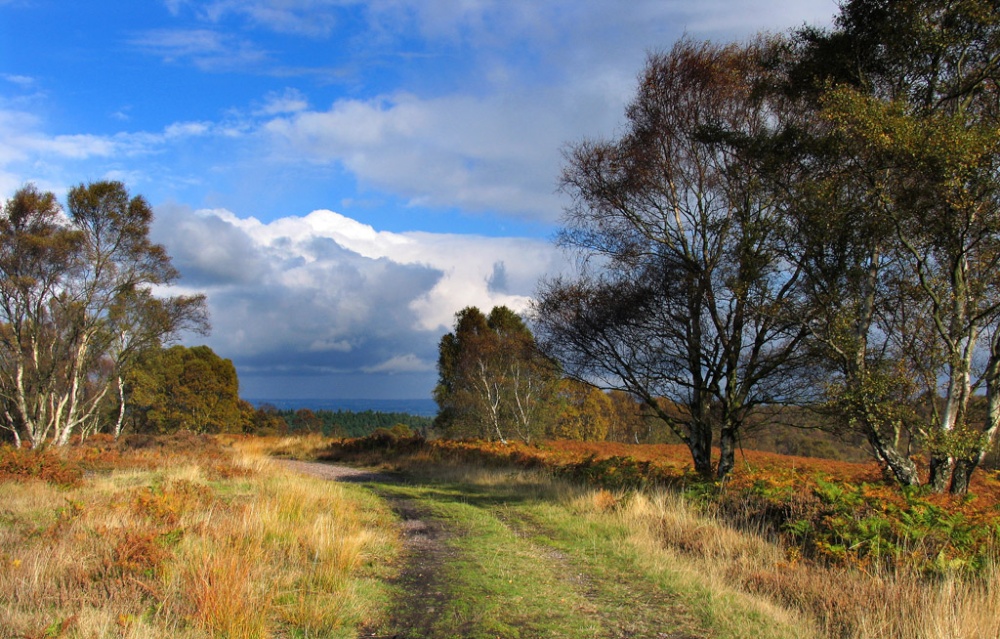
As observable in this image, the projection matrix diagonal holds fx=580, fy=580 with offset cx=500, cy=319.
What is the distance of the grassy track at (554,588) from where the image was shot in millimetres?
4977

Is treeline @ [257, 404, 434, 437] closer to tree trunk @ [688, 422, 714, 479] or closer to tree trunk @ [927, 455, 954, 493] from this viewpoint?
tree trunk @ [688, 422, 714, 479]

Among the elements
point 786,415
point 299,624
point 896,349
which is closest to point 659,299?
point 786,415

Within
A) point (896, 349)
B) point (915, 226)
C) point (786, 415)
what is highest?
point (915, 226)

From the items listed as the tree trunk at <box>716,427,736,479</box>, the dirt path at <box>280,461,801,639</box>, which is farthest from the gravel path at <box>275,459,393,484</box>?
the tree trunk at <box>716,427,736,479</box>

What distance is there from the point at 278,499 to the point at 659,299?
8.46 metres

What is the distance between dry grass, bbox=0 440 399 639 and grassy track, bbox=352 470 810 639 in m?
0.60

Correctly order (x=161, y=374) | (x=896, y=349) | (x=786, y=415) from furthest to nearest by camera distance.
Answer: (x=161, y=374) < (x=786, y=415) < (x=896, y=349)

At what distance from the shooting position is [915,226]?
9.18 metres

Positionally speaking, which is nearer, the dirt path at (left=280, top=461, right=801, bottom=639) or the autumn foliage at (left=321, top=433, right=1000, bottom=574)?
the dirt path at (left=280, top=461, right=801, bottom=639)

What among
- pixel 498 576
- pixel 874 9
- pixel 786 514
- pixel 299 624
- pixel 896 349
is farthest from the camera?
pixel 896 349

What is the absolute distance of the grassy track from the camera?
498 cm

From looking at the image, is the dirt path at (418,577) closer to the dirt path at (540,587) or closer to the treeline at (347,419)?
the dirt path at (540,587)

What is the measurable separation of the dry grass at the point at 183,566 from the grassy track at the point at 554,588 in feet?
1.96

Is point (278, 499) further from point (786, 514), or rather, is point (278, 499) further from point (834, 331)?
point (834, 331)
